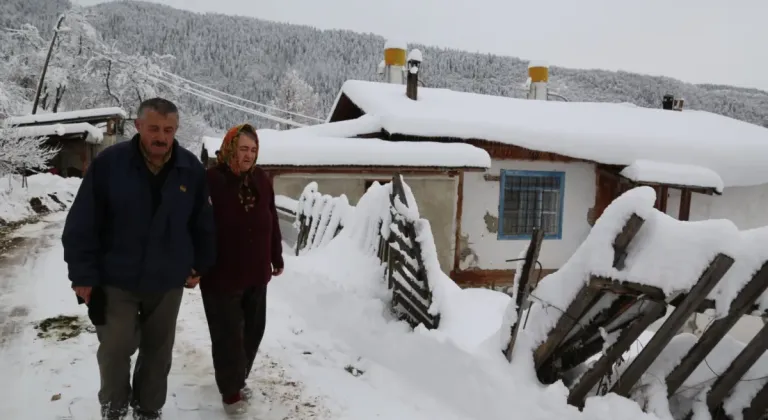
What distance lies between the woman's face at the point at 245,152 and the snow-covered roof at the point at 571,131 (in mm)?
7354

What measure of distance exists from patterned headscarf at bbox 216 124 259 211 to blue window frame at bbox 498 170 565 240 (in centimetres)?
852

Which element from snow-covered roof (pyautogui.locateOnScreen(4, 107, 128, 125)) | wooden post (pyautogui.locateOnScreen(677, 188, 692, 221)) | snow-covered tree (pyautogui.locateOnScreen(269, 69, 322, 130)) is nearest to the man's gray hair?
wooden post (pyautogui.locateOnScreen(677, 188, 692, 221))

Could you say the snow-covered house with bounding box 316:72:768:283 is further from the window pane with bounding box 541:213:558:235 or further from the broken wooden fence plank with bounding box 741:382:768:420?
the broken wooden fence plank with bounding box 741:382:768:420

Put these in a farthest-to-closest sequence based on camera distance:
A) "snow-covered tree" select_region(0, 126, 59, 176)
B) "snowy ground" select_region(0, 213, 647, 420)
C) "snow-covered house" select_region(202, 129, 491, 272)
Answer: "snow-covered tree" select_region(0, 126, 59, 176), "snow-covered house" select_region(202, 129, 491, 272), "snowy ground" select_region(0, 213, 647, 420)

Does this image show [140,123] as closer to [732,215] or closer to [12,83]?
[732,215]

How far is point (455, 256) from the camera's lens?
10.1 metres

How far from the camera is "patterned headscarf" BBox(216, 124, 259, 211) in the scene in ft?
9.23

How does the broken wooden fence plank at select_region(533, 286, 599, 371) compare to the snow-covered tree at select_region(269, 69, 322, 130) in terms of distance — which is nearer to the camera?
the broken wooden fence plank at select_region(533, 286, 599, 371)

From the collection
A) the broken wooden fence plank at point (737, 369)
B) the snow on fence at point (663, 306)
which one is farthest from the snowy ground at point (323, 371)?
the broken wooden fence plank at point (737, 369)

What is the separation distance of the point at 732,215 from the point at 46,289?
45.6 feet

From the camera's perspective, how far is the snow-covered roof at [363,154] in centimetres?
870

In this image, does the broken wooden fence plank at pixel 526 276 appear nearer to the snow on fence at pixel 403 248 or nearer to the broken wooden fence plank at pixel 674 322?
the broken wooden fence plank at pixel 674 322

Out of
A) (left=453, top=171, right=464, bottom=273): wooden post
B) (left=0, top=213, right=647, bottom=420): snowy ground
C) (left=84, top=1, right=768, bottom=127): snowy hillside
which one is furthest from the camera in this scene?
(left=84, top=1, right=768, bottom=127): snowy hillside

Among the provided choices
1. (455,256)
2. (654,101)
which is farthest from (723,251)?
(654,101)
